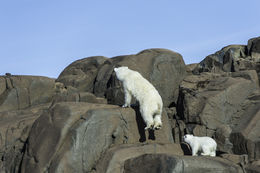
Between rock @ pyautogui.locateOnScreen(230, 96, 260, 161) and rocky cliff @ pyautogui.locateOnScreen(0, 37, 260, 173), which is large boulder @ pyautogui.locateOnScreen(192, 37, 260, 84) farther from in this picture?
rock @ pyautogui.locateOnScreen(230, 96, 260, 161)

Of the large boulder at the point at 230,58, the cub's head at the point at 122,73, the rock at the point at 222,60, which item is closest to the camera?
the cub's head at the point at 122,73

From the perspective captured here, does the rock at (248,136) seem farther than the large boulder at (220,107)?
No

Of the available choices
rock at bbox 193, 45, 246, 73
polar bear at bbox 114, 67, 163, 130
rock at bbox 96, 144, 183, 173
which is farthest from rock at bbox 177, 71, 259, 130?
rock at bbox 193, 45, 246, 73

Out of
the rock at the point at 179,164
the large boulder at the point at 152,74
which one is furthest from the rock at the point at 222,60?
the rock at the point at 179,164

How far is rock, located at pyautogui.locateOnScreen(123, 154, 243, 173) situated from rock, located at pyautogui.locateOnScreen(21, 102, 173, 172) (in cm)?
166

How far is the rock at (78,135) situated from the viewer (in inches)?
536

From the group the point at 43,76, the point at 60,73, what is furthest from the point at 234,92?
the point at 60,73

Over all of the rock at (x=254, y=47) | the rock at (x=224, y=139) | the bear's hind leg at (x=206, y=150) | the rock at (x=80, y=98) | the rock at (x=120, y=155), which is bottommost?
the rock at (x=224, y=139)

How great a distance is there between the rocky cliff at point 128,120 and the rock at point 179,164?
0.03 meters

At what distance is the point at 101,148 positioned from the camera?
14047 mm

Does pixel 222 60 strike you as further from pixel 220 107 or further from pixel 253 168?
pixel 253 168

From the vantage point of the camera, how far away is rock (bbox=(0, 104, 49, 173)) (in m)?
Result: 16.2

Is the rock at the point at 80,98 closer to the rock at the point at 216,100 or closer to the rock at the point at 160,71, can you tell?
the rock at the point at 160,71

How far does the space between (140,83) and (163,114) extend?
66.1 inches
